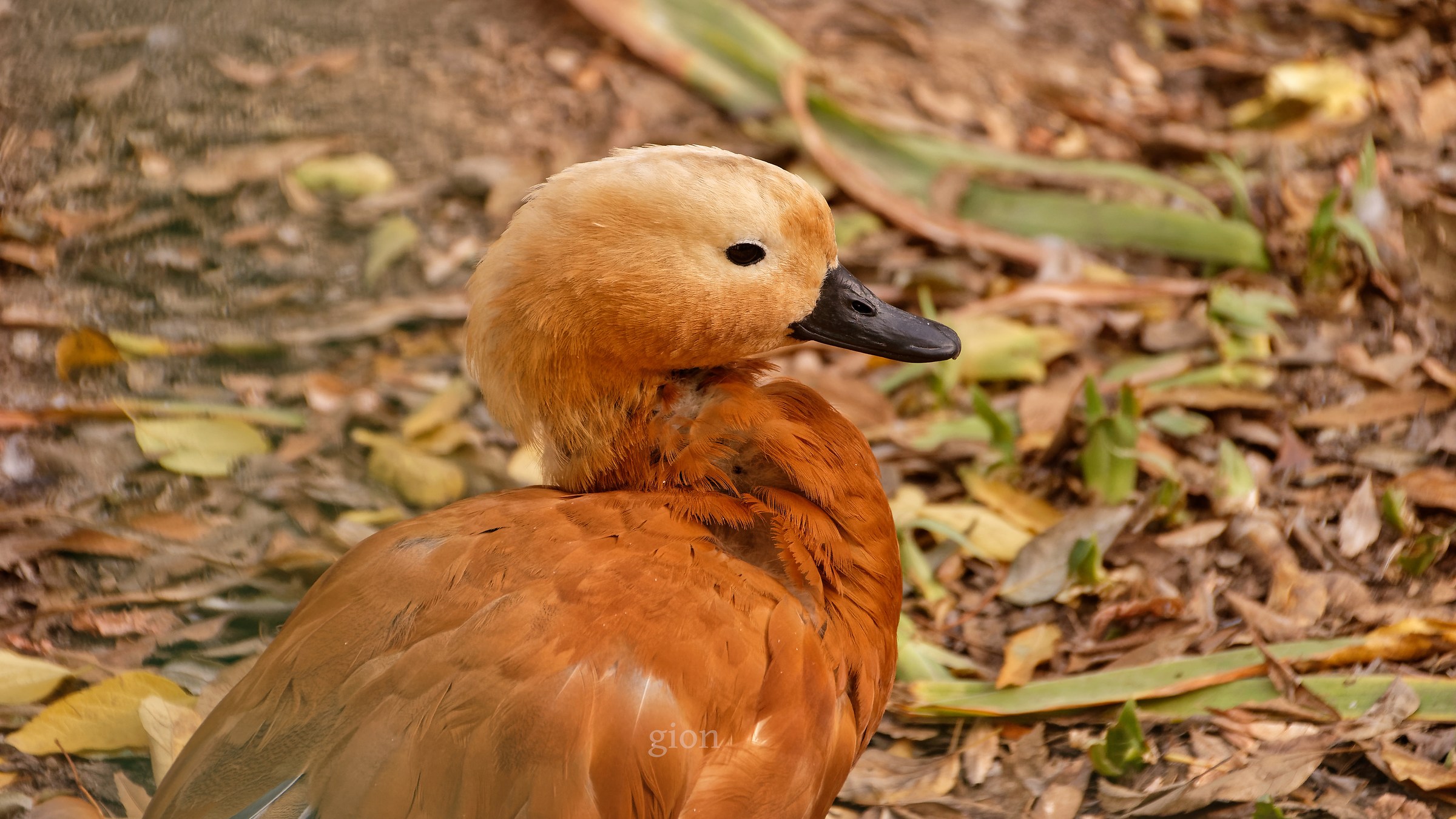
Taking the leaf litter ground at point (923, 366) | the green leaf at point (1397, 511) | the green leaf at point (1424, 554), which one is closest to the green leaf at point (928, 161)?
the leaf litter ground at point (923, 366)

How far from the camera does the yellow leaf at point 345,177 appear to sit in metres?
4.26

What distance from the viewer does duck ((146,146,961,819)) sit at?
185 cm

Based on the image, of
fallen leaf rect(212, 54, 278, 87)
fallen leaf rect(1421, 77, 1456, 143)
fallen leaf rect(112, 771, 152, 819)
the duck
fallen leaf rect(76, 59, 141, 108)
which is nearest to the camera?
the duck

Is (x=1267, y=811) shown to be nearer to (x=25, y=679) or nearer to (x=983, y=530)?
(x=983, y=530)

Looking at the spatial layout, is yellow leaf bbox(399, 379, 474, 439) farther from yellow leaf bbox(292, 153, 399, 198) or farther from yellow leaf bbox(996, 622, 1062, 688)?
yellow leaf bbox(996, 622, 1062, 688)

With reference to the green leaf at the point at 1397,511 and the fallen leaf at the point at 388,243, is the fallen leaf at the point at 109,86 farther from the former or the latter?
the green leaf at the point at 1397,511

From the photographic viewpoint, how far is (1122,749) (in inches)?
95.5

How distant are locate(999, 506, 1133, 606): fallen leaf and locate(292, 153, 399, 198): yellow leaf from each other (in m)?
2.54

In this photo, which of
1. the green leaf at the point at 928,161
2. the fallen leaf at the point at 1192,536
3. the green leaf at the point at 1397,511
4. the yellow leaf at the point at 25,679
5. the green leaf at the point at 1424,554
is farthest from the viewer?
the green leaf at the point at 928,161

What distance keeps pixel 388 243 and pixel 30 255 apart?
3.35ft

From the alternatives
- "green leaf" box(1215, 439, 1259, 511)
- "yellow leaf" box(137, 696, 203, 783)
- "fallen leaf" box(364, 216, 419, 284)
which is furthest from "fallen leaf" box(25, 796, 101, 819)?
"green leaf" box(1215, 439, 1259, 511)

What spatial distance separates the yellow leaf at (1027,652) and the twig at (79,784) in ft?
5.79

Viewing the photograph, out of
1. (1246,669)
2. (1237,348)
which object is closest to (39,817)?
(1246,669)

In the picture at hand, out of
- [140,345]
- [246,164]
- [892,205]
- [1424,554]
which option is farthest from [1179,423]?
[246,164]
